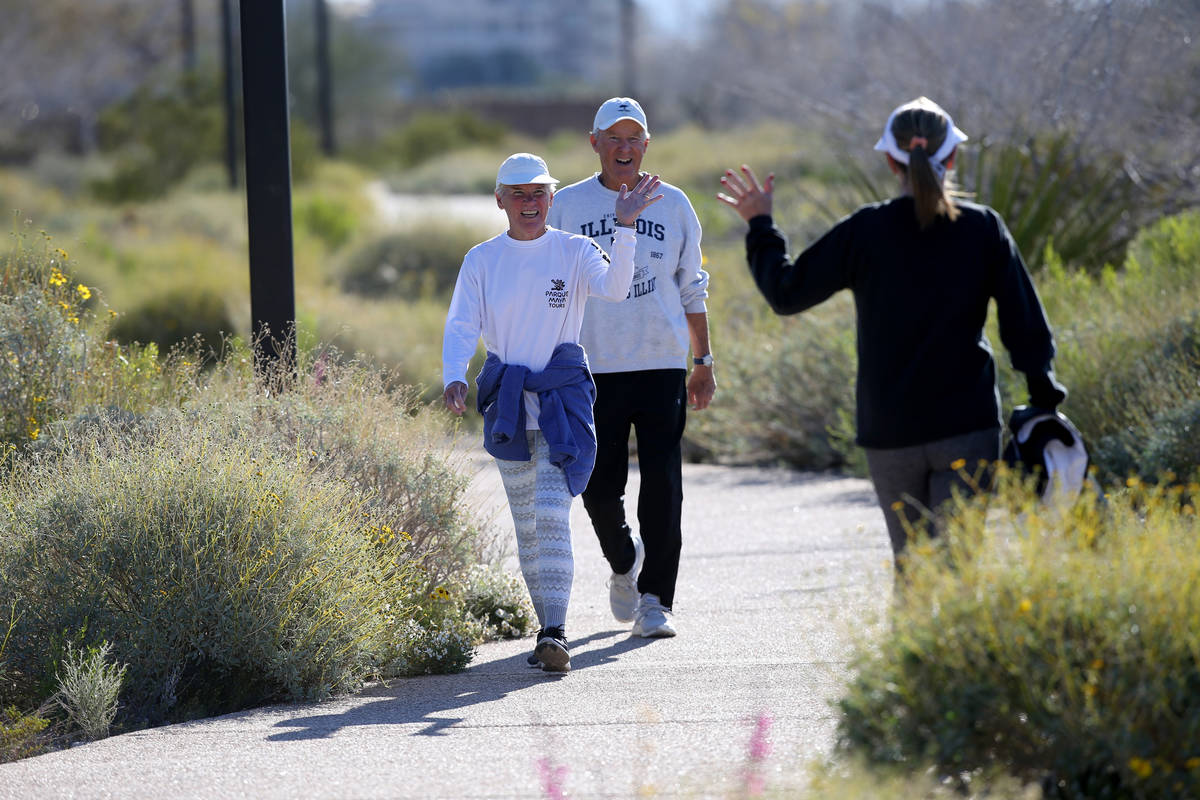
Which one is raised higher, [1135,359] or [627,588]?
[1135,359]

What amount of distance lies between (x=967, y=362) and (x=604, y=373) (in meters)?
1.89

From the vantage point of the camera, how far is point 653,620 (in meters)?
6.19

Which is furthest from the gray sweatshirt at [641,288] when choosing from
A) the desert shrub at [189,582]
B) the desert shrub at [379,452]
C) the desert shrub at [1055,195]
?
the desert shrub at [1055,195]

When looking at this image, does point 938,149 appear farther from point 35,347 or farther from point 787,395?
point 787,395

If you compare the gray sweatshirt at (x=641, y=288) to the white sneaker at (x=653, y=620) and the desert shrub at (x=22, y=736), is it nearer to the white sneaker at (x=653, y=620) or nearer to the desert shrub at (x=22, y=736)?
the white sneaker at (x=653, y=620)

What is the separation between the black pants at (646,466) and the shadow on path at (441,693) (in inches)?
14.0

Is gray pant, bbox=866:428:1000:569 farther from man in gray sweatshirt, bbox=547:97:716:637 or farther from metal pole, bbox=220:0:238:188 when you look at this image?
metal pole, bbox=220:0:238:188

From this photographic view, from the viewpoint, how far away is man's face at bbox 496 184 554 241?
5.58 meters

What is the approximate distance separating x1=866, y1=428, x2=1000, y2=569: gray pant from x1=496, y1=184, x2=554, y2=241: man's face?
1608 millimetres

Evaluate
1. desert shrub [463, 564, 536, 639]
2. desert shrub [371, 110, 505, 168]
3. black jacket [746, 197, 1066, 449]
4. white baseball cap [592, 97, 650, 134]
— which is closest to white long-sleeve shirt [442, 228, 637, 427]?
white baseball cap [592, 97, 650, 134]

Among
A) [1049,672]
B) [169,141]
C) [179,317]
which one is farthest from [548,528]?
[169,141]

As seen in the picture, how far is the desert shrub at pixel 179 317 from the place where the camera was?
17.3 meters

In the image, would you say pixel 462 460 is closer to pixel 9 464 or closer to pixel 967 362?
pixel 9 464

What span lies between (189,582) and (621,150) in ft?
7.29
